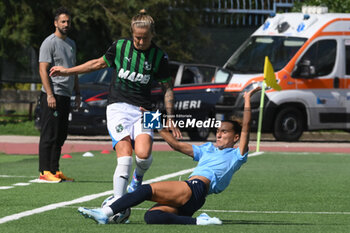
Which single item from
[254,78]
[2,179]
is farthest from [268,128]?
[2,179]

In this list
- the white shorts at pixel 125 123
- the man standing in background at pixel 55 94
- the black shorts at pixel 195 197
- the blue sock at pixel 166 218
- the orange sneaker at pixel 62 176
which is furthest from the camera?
the orange sneaker at pixel 62 176

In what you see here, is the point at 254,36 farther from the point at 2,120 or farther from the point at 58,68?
the point at 58,68

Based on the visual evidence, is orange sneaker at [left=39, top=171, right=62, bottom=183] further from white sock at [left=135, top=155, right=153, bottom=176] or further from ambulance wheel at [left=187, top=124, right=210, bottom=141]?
ambulance wheel at [left=187, top=124, right=210, bottom=141]

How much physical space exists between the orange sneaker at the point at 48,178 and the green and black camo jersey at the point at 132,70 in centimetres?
315

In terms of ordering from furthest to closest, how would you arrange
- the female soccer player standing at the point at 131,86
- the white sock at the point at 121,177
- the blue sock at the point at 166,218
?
1. the female soccer player standing at the point at 131,86
2. the white sock at the point at 121,177
3. the blue sock at the point at 166,218

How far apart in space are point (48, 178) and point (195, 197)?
14.8 feet

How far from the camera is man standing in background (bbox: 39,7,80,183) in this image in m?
11.7

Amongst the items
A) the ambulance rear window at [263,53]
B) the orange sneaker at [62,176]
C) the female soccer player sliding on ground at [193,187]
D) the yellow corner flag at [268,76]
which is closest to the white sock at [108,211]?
the female soccer player sliding on ground at [193,187]

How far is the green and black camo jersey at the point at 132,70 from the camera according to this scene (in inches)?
342

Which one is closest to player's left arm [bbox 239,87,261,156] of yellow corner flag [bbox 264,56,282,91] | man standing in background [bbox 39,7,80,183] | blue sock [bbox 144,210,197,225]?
blue sock [bbox 144,210,197,225]

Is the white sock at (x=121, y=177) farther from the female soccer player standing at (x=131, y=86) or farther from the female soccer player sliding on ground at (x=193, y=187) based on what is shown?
the female soccer player sliding on ground at (x=193, y=187)

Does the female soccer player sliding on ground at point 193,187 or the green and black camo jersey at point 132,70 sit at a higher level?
the green and black camo jersey at point 132,70

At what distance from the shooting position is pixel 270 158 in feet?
56.2

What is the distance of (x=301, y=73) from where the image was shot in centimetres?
2184
